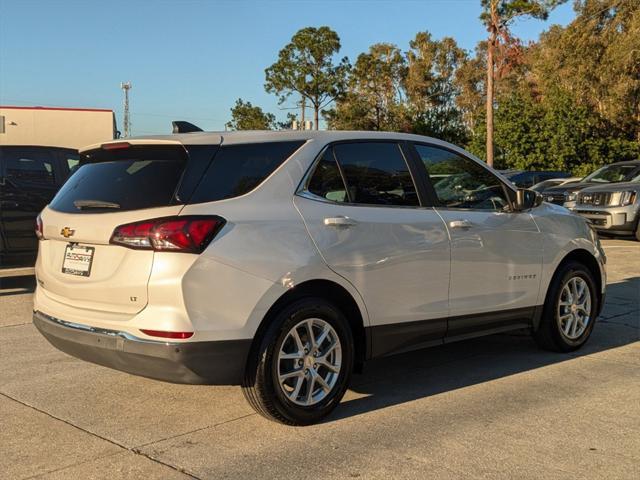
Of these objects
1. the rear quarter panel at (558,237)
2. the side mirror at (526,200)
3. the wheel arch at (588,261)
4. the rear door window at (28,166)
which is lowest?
the wheel arch at (588,261)

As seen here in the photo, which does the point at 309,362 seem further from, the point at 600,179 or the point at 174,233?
the point at 600,179

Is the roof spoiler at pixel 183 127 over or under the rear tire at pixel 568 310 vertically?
over

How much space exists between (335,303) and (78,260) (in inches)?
61.7

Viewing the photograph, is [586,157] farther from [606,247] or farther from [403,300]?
[403,300]

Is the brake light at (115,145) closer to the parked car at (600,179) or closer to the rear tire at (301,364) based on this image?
the rear tire at (301,364)

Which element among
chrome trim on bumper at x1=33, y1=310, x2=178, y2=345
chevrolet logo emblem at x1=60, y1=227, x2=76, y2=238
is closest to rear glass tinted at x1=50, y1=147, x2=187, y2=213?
chevrolet logo emblem at x1=60, y1=227, x2=76, y2=238

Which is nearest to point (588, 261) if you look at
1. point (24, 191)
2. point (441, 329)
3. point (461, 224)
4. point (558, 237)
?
point (558, 237)

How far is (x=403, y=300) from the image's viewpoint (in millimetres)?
4613

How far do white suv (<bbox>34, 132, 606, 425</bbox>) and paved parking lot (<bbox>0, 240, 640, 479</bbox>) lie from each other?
358 mm

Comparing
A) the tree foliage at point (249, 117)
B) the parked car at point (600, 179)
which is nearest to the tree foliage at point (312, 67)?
the tree foliage at point (249, 117)

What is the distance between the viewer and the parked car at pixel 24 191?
881 centimetres

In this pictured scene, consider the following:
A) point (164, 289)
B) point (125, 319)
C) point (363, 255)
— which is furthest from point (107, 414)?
point (363, 255)

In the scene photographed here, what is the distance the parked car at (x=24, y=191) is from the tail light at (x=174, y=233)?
574 centimetres

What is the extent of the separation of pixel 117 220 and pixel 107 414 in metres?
1.33
